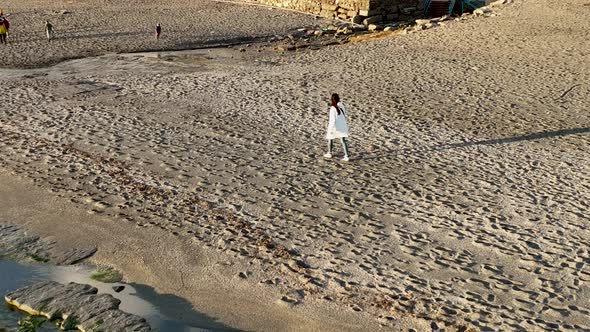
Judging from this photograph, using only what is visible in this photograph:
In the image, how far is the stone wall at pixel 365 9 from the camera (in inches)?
1054

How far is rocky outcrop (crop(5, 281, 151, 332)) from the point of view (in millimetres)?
6672

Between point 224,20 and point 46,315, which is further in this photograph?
point 224,20

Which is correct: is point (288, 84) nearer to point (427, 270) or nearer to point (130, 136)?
point (130, 136)

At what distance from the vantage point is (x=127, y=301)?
7219 mm

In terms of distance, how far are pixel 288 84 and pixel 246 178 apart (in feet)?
20.2

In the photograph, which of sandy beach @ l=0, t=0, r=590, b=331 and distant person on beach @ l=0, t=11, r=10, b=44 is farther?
distant person on beach @ l=0, t=11, r=10, b=44

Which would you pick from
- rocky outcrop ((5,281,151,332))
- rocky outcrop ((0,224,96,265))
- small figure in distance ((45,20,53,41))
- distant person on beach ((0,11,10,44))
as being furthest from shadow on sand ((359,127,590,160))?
distant person on beach ((0,11,10,44))

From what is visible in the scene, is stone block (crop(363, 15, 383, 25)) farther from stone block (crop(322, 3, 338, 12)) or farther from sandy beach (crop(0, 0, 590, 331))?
sandy beach (crop(0, 0, 590, 331))

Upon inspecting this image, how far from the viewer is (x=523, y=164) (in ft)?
36.4

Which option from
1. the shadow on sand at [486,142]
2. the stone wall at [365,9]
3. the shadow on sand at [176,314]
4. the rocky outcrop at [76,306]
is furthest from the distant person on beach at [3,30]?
the shadow on sand at [176,314]

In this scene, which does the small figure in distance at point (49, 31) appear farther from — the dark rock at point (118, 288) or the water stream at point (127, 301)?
the dark rock at point (118, 288)

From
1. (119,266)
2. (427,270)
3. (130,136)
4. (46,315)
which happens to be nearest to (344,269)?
(427,270)

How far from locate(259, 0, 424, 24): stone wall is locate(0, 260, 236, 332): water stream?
2063cm

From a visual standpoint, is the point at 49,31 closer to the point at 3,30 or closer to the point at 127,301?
the point at 3,30
